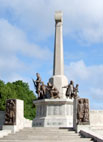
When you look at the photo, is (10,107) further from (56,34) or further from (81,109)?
(56,34)

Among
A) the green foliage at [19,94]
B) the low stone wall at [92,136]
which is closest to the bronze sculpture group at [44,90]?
the low stone wall at [92,136]

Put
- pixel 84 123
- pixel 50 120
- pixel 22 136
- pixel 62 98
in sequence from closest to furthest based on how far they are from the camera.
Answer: pixel 22 136 → pixel 84 123 → pixel 50 120 → pixel 62 98

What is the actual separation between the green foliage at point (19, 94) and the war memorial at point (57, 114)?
1554 cm

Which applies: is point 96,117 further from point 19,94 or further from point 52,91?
point 19,94

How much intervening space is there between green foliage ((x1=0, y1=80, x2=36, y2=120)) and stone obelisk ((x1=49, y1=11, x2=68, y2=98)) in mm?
18678

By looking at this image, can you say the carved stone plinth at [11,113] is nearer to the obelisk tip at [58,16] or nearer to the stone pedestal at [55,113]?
the stone pedestal at [55,113]

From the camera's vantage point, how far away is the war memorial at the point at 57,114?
1583 centimetres

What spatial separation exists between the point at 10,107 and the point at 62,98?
5512mm

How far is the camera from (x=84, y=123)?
17.7 metres

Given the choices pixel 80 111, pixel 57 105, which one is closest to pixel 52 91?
pixel 57 105

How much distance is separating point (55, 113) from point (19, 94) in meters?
26.3

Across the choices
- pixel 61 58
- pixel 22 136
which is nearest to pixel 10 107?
pixel 22 136

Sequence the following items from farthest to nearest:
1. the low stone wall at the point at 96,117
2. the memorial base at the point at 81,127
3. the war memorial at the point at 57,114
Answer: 1. the low stone wall at the point at 96,117
2. the memorial base at the point at 81,127
3. the war memorial at the point at 57,114

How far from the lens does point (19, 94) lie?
1845 inches
